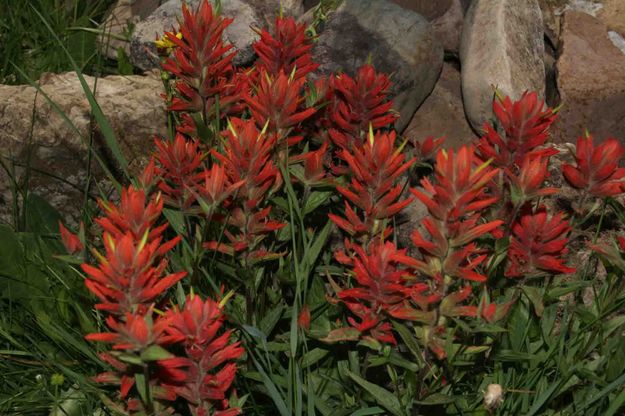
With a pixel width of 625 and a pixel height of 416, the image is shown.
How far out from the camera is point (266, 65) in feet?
8.61

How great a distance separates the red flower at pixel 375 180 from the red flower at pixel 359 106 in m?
0.27

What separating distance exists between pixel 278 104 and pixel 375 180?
1.31 ft

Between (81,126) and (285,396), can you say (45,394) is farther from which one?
(81,126)

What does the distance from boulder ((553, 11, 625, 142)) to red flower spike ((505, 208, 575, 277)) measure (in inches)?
64.2

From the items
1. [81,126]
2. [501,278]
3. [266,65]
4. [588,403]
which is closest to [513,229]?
[501,278]

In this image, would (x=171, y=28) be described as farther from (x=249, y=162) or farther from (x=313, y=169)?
(x=249, y=162)

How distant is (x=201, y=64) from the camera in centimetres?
245

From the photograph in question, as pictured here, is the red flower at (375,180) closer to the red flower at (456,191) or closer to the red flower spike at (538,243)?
the red flower at (456,191)

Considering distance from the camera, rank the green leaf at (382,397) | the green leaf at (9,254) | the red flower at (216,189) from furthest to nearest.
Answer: the green leaf at (9,254) → the green leaf at (382,397) → the red flower at (216,189)

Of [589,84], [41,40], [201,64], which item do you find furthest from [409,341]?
[41,40]

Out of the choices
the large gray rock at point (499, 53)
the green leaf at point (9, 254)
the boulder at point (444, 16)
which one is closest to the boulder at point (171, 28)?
the boulder at point (444, 16)

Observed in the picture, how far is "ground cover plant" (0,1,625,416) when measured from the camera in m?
1.89

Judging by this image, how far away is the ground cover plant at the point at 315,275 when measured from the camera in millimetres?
1886

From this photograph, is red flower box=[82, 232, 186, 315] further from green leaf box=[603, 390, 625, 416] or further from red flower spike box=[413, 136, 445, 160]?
green leaf box=[603, 390, 625, 416]
